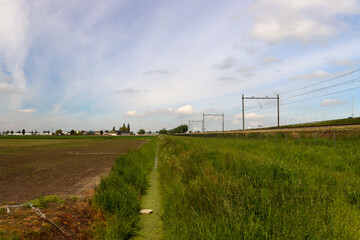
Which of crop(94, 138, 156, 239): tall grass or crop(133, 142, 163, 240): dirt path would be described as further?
crop(133, 142, 163, 240): dirt path

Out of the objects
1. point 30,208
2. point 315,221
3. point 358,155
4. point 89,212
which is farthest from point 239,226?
point 358,155

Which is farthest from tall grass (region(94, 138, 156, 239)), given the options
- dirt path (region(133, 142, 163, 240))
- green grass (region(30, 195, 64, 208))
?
green grass (region(30, 195, 64, 208))

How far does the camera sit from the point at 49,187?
10.9 meters

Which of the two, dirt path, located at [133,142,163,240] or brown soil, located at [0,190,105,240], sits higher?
brown soil, located at [0,190,105,240]

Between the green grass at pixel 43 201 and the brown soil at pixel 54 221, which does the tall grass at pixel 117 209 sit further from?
the green grass at pixel 43 201

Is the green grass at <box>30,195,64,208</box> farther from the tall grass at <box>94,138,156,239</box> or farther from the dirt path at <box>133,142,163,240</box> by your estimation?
the dirt path at <box>133,142,163,240</box>

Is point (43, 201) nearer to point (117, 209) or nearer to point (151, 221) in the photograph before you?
point (117, 209)

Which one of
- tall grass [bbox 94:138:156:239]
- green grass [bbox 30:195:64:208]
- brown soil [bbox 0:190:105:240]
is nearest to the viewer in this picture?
brown soil [bbox 0:190:105:240]

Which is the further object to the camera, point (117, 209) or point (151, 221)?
point (151, 221)

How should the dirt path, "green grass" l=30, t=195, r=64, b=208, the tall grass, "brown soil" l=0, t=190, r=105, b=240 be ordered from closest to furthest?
"brown soil" l=0, t=190, r=105, b=240
the tall grass
the dirt path
"green grass" l=30, t=195, r=64, b=208

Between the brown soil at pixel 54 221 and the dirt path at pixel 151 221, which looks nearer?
the brown soil at pixel 54 221

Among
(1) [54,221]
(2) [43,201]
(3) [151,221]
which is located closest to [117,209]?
(3) [151,221]

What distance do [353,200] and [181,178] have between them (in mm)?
5681

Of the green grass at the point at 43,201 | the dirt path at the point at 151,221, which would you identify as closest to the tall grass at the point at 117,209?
the dirt path at the point at 151,221
